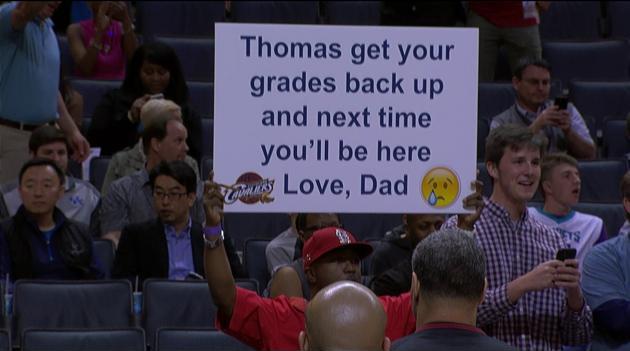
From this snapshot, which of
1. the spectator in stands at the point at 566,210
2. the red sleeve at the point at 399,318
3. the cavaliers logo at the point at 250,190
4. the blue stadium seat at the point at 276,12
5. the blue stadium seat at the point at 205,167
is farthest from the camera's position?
the blue stadium seat at the point at 276,12

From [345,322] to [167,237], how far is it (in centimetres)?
410

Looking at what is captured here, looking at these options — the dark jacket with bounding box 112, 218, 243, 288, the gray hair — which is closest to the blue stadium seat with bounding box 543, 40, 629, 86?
the dark jacket with bounding box 112, 218, 243, 288

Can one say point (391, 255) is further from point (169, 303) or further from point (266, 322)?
point (266, 322)

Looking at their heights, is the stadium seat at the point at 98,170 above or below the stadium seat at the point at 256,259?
above

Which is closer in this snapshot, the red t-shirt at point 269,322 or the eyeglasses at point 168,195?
the red t-shirt at point 269,322

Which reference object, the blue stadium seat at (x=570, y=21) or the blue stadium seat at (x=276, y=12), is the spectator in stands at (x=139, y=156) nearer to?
the blue stadium seat at (x=276, y=12)

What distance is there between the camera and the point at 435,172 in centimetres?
535

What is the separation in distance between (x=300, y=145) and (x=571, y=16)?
6.70 m

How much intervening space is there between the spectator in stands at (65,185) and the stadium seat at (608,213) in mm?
2862

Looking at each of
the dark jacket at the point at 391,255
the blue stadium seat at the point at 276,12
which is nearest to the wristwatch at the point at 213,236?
the dark jacket at the point at 391,255

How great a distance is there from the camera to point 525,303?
577 centimetres

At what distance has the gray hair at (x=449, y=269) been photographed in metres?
3.90

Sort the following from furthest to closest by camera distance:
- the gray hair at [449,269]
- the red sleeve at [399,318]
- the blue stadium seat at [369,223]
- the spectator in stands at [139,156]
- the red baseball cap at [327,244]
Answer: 1. the blue stadium seat at [369,223]
2. the spectator in stands at [139,156]
3. the red baseball cap at [327,244]
4. the red sleeve at [399,318]
5. the gray hair at [449,269]

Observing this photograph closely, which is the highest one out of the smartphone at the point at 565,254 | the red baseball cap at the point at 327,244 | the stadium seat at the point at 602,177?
the stadium seat at the point at 602,177
